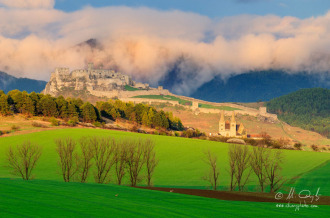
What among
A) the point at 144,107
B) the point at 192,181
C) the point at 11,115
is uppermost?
the point at 144,107

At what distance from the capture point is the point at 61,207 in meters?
22.9

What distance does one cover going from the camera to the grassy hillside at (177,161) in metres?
57.5

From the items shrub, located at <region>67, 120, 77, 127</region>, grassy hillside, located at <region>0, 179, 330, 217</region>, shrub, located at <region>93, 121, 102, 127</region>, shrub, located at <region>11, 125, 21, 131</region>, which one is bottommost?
grassy hillside, located at <region>0, 179, 330, 217</region>

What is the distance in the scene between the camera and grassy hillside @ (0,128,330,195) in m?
57.5

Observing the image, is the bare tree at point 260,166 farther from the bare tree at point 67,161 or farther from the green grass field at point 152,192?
the bare tree at point 67,161

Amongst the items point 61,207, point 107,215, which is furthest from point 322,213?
point 61,207

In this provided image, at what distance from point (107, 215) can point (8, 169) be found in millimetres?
44267

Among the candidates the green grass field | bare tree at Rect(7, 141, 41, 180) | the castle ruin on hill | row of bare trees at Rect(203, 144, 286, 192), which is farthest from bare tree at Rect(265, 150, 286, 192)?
the castle ruin on hill

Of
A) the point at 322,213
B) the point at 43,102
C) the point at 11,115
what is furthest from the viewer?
the point at 43,102

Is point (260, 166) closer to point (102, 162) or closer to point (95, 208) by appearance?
point (102, 162)

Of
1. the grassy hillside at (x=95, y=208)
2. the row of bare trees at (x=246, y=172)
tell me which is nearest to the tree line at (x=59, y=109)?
the row of bare trees at (x=246, y=172)

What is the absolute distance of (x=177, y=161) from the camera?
7125 cm

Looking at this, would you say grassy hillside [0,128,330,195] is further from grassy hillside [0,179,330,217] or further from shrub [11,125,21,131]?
grassy hillside [0,179,330,217]

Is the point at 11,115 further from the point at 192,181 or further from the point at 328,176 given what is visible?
the point at 328,176
